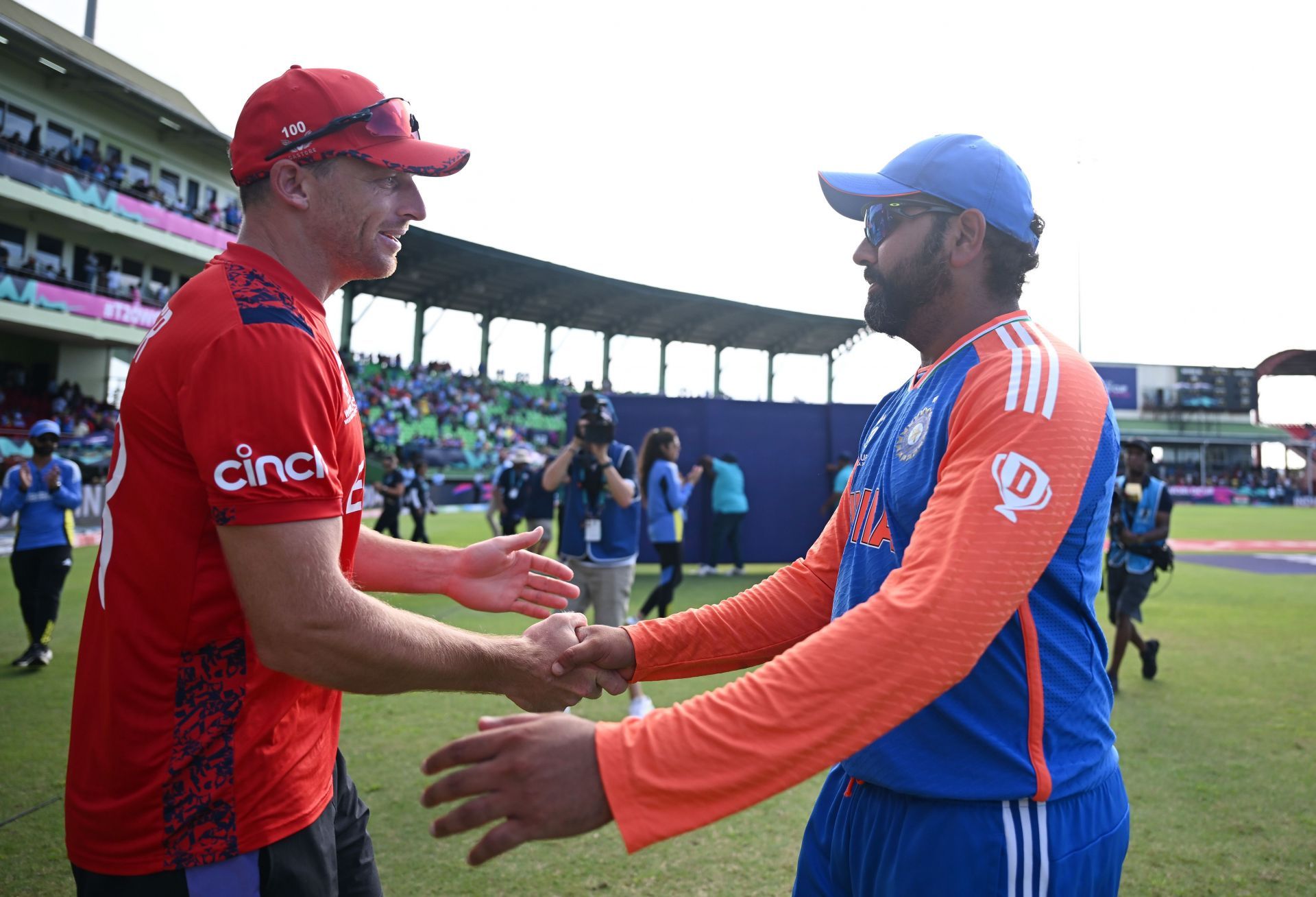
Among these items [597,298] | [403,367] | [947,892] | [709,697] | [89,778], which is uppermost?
[597,298]

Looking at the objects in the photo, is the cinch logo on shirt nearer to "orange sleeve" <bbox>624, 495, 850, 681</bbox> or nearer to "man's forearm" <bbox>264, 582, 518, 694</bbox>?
"man's forearm" <bbox>264, 582, 518, 694</bbox>

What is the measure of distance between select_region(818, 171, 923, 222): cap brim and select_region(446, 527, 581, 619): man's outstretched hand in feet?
4.28

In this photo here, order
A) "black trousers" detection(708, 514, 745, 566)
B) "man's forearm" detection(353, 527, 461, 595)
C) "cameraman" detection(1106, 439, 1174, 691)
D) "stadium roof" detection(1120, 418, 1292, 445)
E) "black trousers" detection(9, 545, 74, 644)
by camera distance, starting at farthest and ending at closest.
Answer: "stadium roof" detection(1120, 418, 1292, 445)
"black trousers" detection(708, 514, 745, 566)
"black trousers" detection(9, 545, 74, 644)
"cameraman" detection(1106, 439, 1174, 691)
"man's forearm" detection(353, 527, 461, 595)

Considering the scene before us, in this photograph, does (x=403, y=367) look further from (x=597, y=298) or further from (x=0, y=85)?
(x=0, y=85)

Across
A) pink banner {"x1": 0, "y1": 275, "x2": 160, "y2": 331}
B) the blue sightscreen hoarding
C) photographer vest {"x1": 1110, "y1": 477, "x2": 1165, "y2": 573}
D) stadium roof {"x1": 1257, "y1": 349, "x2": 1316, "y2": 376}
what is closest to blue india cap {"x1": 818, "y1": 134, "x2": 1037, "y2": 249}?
photographer vest {"x1": 1110, "y1": 477, "x2": 1165, "y2": 573}

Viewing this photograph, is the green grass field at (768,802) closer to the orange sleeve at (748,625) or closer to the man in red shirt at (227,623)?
the orange sleeve at (748,625)

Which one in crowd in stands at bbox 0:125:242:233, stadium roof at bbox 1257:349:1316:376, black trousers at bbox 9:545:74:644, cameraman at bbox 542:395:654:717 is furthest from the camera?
stadium roof at bbox 1257:349:1316:376

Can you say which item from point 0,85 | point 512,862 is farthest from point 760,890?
point 0,85

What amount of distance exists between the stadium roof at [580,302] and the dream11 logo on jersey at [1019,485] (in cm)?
3413

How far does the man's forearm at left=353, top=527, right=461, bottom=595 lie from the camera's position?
246 centimetres

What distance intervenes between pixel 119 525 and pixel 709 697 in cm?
129

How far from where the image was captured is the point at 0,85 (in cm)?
2527

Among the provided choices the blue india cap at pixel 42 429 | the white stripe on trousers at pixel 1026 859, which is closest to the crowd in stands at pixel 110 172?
the blue india cap at pixel 42 429

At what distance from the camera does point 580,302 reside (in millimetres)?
46250
